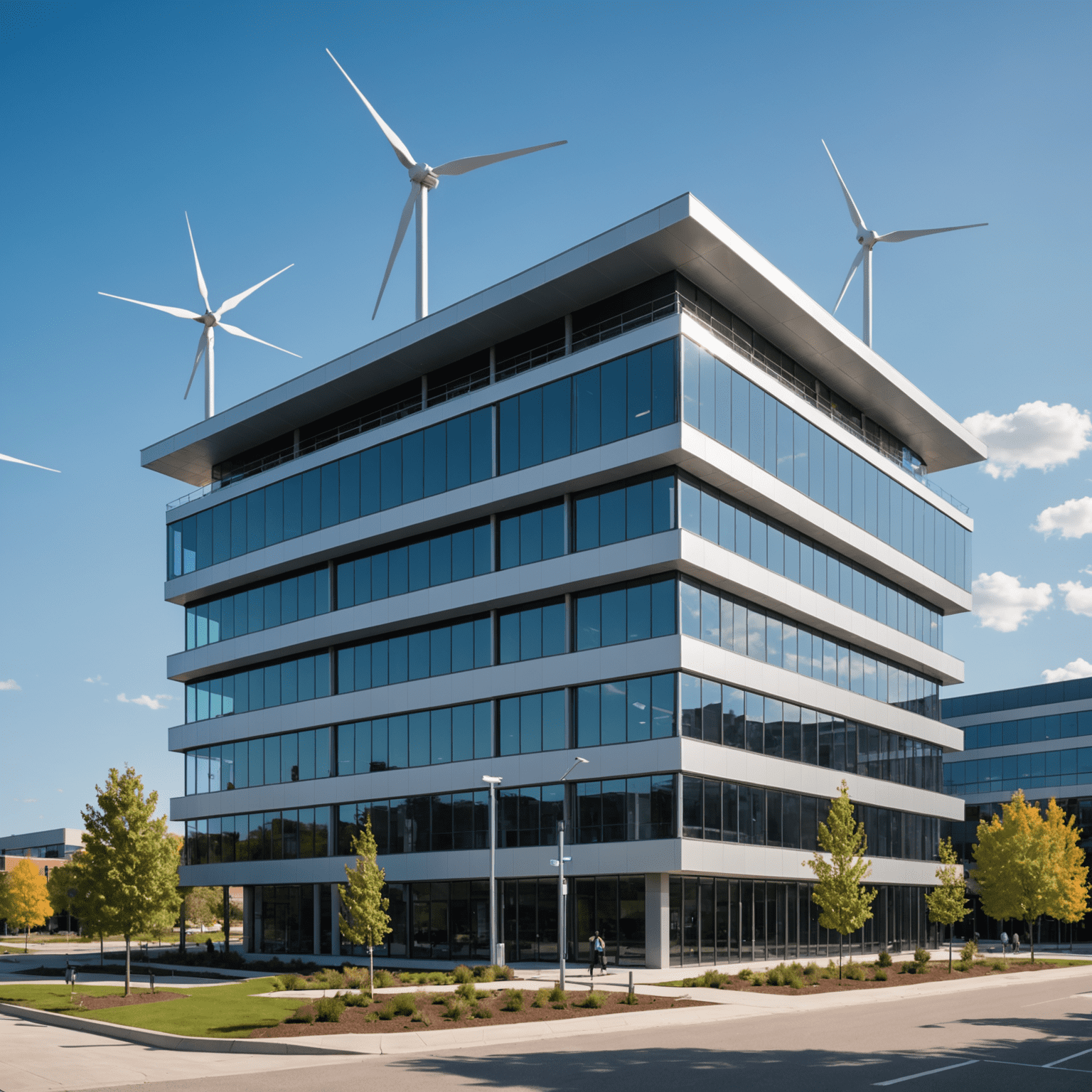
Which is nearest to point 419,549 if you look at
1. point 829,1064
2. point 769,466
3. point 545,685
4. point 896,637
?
point 545,685

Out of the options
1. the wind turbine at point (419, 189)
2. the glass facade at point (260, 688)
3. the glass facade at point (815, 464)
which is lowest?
the glass facade at point (260, 688)

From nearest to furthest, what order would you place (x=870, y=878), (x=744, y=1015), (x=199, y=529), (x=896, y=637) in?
(x=744, y=1015), (x=870, y=878), (x=896, y=637), (x=199, y=529)

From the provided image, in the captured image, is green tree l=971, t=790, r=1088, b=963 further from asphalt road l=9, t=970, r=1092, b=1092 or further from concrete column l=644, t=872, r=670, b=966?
asphalt road l=9, t=970, r=1092, b=1092

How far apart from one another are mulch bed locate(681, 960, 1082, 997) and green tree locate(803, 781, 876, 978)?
6.13 feet

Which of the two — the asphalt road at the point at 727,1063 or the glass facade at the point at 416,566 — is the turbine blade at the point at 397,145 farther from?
the asphalt road at the point at 727,1063

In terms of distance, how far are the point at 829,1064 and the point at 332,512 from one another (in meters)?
39.2

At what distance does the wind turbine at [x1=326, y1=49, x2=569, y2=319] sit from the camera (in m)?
52.9

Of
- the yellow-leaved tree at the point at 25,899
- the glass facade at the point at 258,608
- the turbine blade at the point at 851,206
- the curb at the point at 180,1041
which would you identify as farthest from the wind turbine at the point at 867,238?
the yellow-leaved tree at the point at 25,899

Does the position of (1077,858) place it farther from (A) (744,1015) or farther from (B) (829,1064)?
(B) (829,1064)

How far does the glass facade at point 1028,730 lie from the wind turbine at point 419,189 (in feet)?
178

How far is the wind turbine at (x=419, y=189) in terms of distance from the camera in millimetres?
52938

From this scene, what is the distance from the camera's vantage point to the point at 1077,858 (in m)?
65.3

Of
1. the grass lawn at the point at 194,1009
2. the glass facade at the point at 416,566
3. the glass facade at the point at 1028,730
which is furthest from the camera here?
the glass facade at the point at 1028,730

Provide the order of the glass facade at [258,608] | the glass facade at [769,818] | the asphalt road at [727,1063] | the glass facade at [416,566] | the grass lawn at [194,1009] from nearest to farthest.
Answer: the asphalt road at [727,1063]
the grass lawn at [194,1009]
the glass facade at [769,818]
the glass facade at [416,566]
the glass facade at [258,608]
